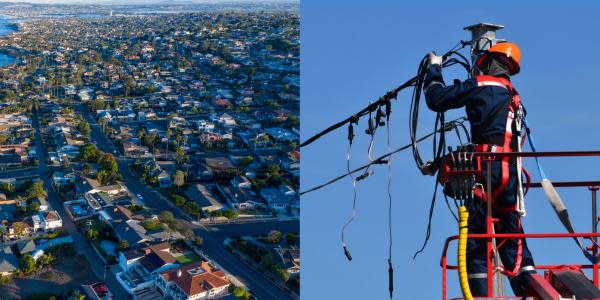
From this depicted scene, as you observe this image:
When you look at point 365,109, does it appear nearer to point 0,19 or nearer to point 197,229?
point 197,229

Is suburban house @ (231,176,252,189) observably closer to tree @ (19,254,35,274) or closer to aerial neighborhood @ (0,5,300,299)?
aerial neighborhood @ (0,5,300,299)

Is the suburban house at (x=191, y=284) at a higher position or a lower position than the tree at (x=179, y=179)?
lower

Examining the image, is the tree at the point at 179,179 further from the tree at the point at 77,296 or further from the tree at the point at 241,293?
the tree at the point at 77,296

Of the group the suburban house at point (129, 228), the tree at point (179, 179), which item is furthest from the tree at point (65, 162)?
the suburban house at point (129, 228)

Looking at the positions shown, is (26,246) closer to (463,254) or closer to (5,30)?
(463,254)

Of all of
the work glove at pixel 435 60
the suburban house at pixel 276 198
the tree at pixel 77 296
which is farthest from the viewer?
the suburban house at pixel 276 198

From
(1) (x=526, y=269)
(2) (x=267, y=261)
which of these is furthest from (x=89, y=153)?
(1) (x=526, y=269)

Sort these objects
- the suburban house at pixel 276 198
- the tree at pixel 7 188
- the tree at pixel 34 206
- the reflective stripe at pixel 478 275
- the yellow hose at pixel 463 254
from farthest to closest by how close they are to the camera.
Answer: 1. the suburban house at pixel 276 198
2. the tree at pixel 7 188
3. the tree at pixel 34 206
4. the reflective stripe at pixel 478 275
5. the yellow hose at pixel 463 254
